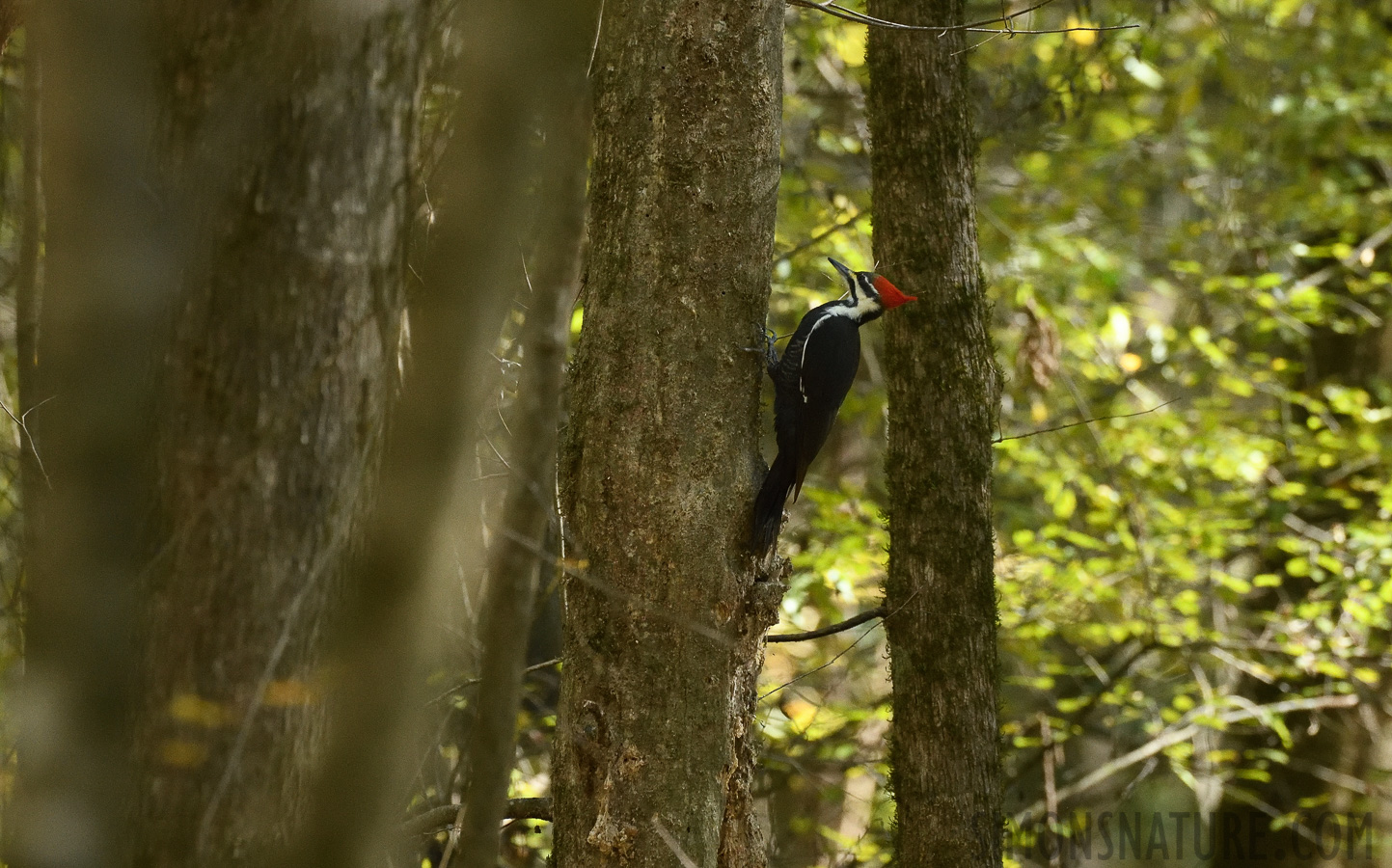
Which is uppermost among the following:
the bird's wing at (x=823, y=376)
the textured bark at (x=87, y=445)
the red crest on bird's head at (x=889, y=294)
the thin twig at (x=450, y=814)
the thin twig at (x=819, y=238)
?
the thin twig at (x=819, y=238)

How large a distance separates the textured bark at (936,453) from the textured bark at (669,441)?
810 mm

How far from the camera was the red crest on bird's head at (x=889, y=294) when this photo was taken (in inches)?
127

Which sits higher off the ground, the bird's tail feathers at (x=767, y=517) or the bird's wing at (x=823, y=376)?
the bird's wing at (x=823, y=376)

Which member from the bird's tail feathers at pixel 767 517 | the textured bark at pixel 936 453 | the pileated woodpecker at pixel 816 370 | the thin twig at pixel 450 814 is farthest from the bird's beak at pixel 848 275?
the thin twig at pixel 450 814

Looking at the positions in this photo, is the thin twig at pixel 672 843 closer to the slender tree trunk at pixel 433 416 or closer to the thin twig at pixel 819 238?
the slender tree trunk at pixel 433 416

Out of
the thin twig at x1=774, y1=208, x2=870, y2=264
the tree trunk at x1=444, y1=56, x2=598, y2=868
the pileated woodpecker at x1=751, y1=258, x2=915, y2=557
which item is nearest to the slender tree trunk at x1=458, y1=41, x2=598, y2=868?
the tree trunk at x1=444, y1=56, x2=598, y2=868

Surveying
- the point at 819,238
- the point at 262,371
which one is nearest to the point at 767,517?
the point at 262,371

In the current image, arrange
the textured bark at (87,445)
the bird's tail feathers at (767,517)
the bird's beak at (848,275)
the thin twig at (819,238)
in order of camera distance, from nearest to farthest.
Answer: the textured bark at (87,445) < the bird's tail feathers at (767,517) < the bird's beak at (848,275) < the thin twig at (819,238)

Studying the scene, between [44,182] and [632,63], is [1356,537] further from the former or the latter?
[44,182]

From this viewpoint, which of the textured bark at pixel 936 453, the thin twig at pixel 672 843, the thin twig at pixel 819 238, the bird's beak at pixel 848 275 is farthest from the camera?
the thin twig at pixel 819 238

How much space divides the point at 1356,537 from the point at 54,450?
5.95 metres

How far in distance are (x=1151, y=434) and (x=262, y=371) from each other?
550cm

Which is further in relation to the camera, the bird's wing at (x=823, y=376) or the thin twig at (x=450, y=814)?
the bird's wing at (x=823, y=376)

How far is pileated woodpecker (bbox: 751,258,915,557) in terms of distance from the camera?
324cm
